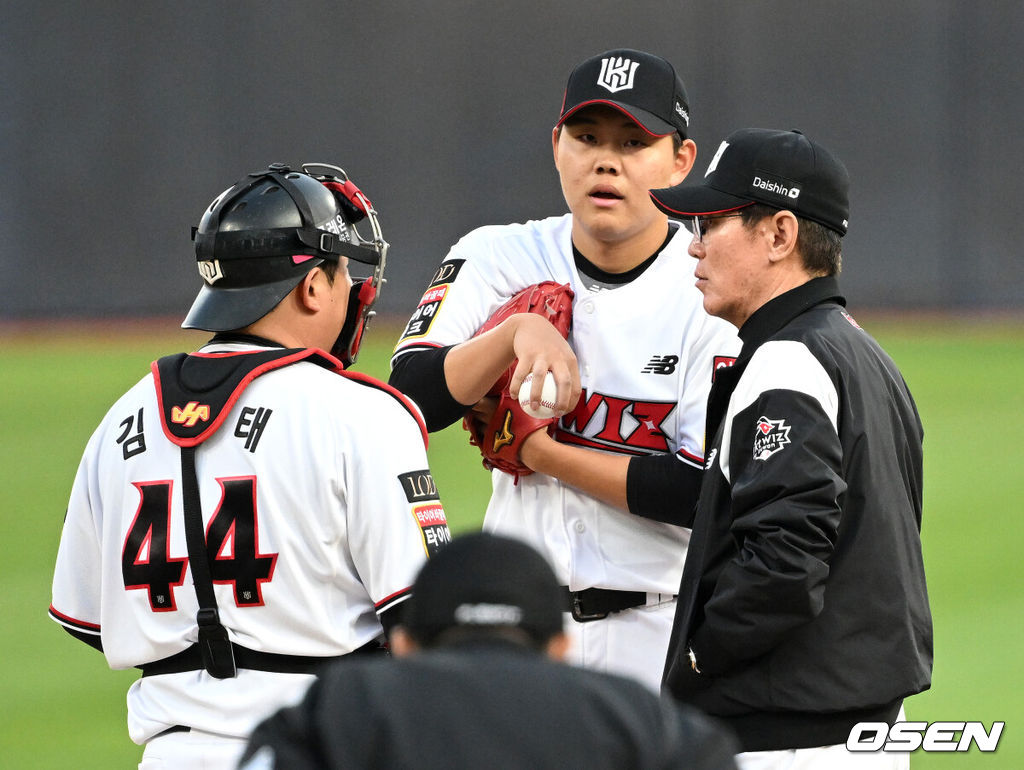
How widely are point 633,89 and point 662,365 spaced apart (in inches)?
30.2

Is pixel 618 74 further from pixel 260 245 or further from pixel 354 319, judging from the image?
pixel 260 245

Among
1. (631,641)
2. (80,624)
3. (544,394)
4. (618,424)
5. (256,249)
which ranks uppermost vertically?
(256,249)

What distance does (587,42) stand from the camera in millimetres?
21891

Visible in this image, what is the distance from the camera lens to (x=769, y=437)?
2773 millimetres

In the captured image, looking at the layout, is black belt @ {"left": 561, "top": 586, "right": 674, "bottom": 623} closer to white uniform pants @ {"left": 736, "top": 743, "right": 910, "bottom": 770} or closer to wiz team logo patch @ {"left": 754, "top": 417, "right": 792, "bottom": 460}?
white uniform pants @ {"left": 736, "top": 743, "right": 910, "bottom": 770}

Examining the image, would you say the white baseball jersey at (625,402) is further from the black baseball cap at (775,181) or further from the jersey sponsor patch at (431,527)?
the jersey sponsor patch at (431,527)

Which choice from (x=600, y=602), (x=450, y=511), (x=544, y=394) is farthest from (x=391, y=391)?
(x=450, y=511)

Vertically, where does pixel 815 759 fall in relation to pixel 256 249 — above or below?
below

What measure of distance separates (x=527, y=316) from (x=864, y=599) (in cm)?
110

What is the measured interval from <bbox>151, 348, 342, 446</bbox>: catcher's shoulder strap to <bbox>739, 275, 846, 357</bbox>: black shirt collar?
0.96 metres

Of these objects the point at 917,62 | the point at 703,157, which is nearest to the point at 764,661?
the point at 703,157

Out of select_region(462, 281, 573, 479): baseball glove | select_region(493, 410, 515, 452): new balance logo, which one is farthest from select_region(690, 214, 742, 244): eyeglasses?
select_region(493, 410, 515, 452): new balance logo

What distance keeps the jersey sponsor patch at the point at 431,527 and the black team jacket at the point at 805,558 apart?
59 centimetres

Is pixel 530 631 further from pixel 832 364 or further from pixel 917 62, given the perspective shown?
pixel 917 62
